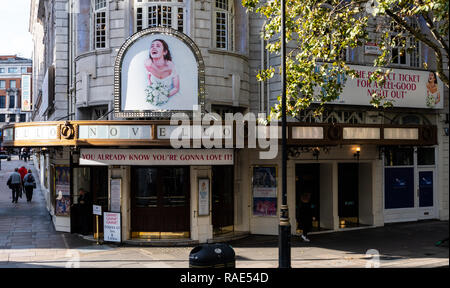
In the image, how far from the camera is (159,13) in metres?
17.0

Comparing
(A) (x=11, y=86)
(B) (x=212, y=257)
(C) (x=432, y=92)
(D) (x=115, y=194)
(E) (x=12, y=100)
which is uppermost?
(A) (x=11, y=86)

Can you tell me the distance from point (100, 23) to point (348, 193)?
1208cm

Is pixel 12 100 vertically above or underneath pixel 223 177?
above

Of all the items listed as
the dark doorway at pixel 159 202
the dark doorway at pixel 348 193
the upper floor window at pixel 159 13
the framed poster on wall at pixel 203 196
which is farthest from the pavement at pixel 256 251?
the upper floor window at pixel 159 13

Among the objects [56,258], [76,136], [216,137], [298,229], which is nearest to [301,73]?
[216,137]

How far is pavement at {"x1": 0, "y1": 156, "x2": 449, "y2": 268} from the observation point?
1334cm

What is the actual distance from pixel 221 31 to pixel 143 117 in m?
4.53

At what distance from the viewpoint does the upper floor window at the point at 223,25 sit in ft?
58.7

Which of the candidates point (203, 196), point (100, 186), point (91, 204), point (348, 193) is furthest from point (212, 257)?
point (348, 193)

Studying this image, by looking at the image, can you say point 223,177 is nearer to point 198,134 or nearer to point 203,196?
point 203,196

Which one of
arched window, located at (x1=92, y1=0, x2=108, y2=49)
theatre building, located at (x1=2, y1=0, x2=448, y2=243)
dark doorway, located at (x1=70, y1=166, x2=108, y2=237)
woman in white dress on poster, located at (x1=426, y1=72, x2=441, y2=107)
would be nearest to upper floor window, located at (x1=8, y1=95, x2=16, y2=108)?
theatre building, located at (x1=2, y1=0, x2=448, y2=243)

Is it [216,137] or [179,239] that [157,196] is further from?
[216,137]

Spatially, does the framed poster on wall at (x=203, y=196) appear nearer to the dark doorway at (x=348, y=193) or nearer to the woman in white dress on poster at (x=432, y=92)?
the dark doorway at (x=348, y=193)

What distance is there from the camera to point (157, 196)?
16641mm
